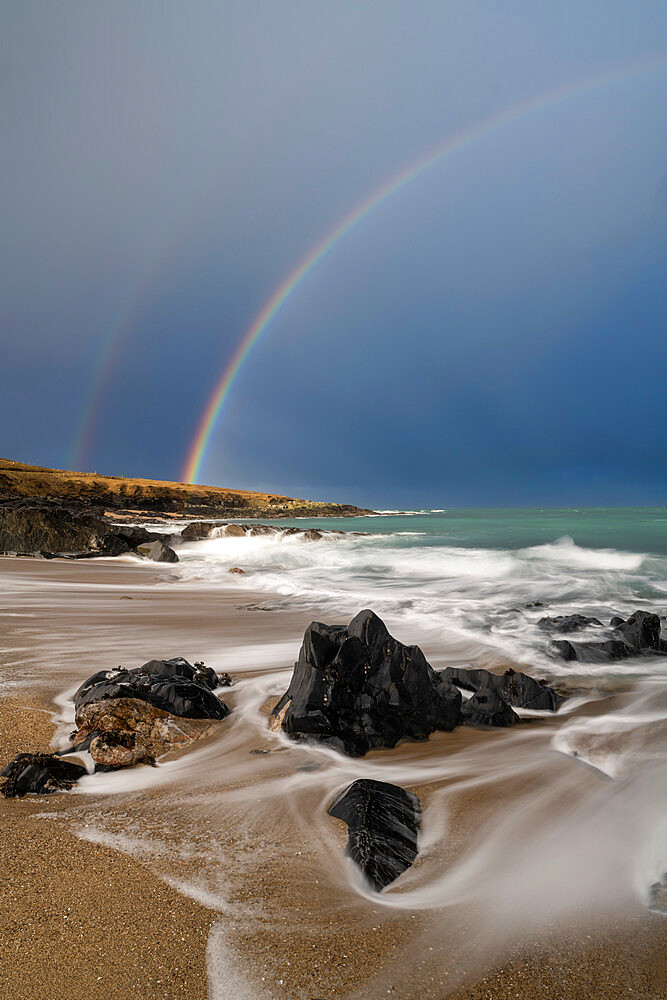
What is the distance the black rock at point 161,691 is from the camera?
3607mm

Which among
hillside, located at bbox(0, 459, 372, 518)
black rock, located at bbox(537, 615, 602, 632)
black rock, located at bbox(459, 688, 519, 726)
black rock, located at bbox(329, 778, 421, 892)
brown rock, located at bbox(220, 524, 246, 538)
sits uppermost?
hillside, located at bbox(0, 459, 372, 518)

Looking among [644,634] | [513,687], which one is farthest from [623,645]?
[513,687]

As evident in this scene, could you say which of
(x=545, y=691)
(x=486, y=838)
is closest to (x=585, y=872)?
(x=486, y=838)

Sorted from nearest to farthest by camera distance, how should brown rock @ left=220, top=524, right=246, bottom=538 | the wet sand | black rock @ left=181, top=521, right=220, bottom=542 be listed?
the wet sand < black rock @ left=181, top=521, right=220, bottom=542 < brown rock @ left=220, top=524, right=246, bottom=538

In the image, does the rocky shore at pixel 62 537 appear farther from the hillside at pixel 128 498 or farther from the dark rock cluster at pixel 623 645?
the hillside at pixel 128 498

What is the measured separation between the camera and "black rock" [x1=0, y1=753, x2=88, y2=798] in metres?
2.72

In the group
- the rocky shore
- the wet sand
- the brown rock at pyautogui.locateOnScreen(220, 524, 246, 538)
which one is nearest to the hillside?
the brown rock at pyautogui.locateOnScreen(220, 524, 246, 538)

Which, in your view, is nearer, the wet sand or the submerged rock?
the wet sand

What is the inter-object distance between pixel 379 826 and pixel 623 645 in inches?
216

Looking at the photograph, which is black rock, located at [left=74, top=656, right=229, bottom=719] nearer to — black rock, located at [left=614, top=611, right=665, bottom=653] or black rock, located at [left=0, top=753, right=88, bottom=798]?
black rock, located at [left=0, top=753, right=88, bottom=798]

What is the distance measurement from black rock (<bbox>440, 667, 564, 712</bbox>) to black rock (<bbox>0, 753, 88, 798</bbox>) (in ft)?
10.1

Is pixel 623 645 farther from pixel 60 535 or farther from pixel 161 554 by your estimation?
pixel 60 535

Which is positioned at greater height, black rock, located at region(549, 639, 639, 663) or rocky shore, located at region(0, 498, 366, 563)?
rocky shore, located at region(0, 498, 366, 563)

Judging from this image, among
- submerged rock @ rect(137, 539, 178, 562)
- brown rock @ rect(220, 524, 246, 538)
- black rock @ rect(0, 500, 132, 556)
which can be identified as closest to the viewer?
black rock @ rect(0, 500, 132, 556)
